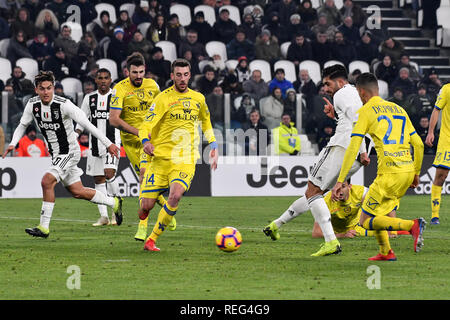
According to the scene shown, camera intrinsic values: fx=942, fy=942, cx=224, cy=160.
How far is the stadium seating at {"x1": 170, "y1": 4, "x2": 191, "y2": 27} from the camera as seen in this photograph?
25.0m

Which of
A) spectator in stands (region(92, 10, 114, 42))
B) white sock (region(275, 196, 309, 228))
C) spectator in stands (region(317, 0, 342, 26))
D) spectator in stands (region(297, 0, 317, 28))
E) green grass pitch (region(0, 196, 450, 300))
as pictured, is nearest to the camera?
green grass pitch (region(0, 196, 450, 300))

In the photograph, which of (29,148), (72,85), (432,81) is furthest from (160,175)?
(432,81)

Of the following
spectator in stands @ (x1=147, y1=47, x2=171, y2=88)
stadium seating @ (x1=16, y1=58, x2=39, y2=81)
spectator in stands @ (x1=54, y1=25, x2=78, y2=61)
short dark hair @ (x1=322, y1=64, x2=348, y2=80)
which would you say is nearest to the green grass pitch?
short dark hair @ (x1=322, y1=64, x2=348, y2=80)

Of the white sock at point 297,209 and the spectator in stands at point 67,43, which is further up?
the spectator in stands at point 67,43

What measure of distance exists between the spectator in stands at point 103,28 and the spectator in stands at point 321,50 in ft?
17.6

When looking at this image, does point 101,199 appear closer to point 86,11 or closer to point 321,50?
point 86,11

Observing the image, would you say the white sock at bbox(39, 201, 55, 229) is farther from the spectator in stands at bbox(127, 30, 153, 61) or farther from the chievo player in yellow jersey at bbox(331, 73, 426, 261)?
the spectator in stands at bbox(127, 30, 153, 61)

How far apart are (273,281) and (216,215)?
7748 millimetres

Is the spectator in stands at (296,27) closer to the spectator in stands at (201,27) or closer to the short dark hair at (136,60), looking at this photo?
the spectator in stands at (201,27)

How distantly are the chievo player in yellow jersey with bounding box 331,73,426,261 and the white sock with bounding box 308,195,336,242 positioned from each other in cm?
62

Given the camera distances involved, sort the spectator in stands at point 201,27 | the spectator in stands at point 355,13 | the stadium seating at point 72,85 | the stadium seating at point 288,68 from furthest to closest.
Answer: the spectator in stands at point 355,13
the spectator in stands at point 201,27
the stadium seating at point 288,68
the stadium seating at point 72,85

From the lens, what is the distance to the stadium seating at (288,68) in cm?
2403

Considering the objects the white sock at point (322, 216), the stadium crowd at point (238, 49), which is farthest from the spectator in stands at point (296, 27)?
the white sock at point (322, 216)

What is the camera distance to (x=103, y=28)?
76.4ft
